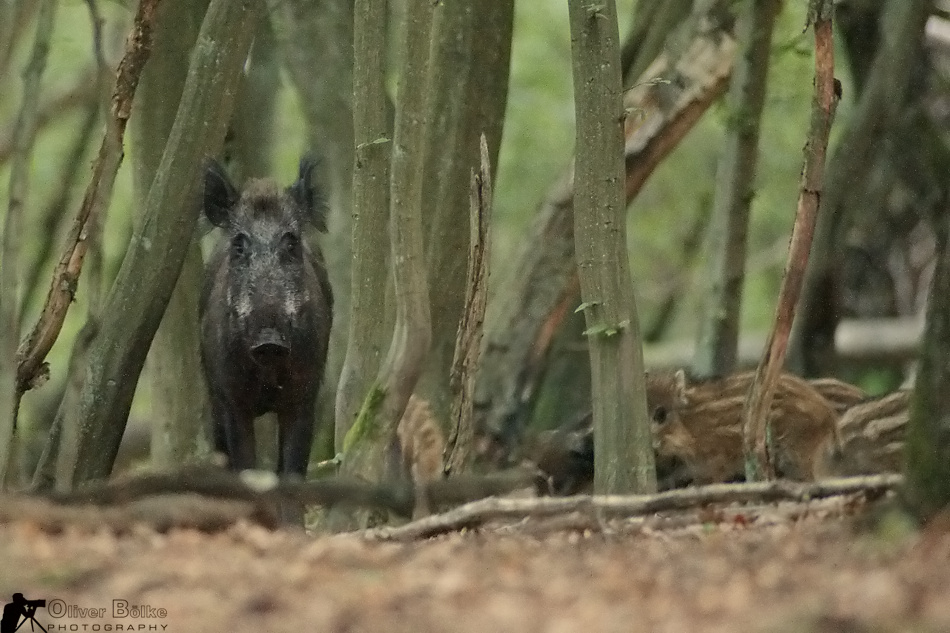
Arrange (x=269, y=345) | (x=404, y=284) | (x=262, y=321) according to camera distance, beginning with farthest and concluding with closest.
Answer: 1. (x=262, y=321)
2. (x=269, y=345)
3. (x=404, y=284)

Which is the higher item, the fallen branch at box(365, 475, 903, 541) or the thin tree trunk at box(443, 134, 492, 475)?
the thin tree trunk at box(443, 134, 492, 475)

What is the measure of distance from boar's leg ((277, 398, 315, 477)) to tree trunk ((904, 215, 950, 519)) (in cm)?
415

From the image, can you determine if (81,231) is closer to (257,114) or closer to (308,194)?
(308,194)

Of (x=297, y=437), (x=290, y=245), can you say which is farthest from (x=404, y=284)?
(x=297, y=437)

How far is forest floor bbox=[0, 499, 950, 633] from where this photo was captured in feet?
10.8

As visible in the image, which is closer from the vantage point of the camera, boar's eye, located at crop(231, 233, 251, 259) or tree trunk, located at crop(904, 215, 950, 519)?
tree trunk, located at crop(904, 215, 950, 519)

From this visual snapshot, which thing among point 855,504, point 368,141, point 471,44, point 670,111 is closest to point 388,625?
point 855,504

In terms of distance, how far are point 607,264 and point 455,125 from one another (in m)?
2.56

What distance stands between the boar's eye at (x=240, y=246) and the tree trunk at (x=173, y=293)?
0.27m

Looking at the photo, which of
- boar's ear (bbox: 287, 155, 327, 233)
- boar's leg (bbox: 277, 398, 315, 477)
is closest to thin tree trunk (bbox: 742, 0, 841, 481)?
boar's leg (bbox: 277, 398, 315, 477)

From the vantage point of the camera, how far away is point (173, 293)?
303 inches

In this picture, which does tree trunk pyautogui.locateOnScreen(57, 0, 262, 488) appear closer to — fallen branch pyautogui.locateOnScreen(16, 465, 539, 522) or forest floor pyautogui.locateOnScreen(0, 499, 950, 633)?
fallen branch pyautogui.locateOnScreen(16, 465, 539, 522)

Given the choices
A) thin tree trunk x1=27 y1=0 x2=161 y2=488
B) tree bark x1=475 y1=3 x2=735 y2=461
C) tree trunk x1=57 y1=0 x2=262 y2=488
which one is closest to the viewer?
thin tree trunk x1=27 y1=0 x2=161 y2=488

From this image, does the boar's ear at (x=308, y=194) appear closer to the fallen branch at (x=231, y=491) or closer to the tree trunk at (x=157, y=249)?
the tree trunk at (x=157, y=249)
